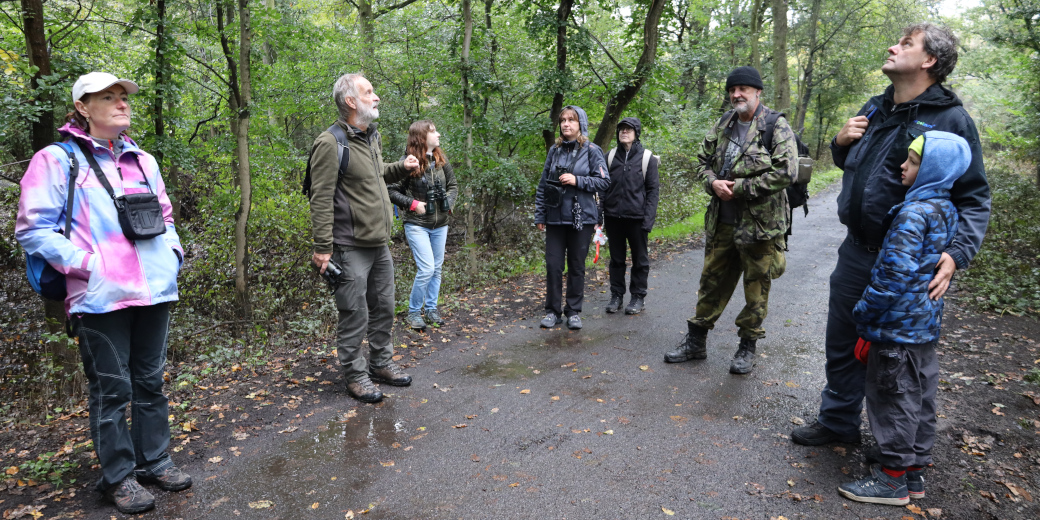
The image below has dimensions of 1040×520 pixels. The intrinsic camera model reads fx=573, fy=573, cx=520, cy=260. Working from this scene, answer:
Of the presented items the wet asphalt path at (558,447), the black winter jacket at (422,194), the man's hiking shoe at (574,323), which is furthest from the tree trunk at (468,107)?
the wet asphalt path at (558,447)

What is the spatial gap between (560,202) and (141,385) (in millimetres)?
4138

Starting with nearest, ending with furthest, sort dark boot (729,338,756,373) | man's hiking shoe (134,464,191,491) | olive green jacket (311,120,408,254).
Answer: man's hiking shoe (134,464,191,491) < olive green jacket (311,120,408,254) < dark boot (729,338,756,373)

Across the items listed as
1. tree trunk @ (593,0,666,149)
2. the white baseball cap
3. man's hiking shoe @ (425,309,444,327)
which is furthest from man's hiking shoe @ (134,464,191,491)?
tree trunk @ (593,0,666,149)

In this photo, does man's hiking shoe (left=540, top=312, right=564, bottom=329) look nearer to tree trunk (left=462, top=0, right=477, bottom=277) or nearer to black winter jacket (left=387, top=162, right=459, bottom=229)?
black winter jacket (left=387, top=162, right=459, bottom=229)

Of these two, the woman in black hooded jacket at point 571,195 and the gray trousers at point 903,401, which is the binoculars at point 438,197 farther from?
the gray trousers at point 903,401

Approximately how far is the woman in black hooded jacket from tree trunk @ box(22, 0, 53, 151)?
5.37 metres

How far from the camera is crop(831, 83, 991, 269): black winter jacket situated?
2.99 m

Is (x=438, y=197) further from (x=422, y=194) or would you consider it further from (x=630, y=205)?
(x=630, y=205)

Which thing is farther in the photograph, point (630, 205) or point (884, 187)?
A: point (630, 205)

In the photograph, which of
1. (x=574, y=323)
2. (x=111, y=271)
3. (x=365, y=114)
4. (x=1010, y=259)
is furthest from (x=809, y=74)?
(x=111, y=271)

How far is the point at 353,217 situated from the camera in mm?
4430

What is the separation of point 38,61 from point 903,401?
8.54 m

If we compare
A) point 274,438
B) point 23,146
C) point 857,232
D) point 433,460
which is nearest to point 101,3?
point 23,146

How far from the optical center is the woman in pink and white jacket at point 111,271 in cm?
289
